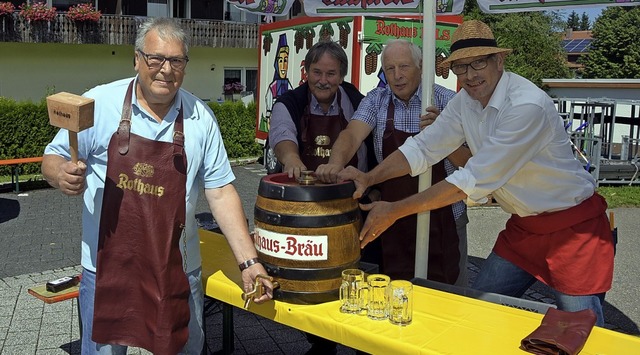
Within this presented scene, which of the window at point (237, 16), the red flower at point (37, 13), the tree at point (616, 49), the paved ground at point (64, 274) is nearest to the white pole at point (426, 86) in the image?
the paved ground at point (64, 274)

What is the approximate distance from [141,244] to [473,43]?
1.42 m

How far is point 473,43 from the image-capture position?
8.11 ft

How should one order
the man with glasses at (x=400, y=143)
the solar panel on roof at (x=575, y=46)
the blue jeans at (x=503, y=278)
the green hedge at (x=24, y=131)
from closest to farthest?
1. the blue jeans at (x=503, y=278)
2. the man with glasses at (x=400, y=143)
3. the green hedge at (x=24, y=131)
4. the solar panel on roof at (x=575, y=46)

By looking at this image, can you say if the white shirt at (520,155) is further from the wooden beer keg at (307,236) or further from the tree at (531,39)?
the tree at (531,39)

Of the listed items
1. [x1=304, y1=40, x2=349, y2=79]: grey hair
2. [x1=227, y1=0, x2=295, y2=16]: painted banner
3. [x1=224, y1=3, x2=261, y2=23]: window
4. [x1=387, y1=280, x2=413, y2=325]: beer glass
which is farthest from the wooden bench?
[x1=224, y1=3, x2=261, y2=23]: window

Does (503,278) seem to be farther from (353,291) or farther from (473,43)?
(473,43)

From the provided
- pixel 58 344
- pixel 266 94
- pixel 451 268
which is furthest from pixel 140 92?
pixel 266 94

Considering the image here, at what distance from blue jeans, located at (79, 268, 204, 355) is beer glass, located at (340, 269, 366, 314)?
2.01 feet

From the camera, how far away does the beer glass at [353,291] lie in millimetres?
2344

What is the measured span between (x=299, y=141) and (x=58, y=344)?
2.13 m

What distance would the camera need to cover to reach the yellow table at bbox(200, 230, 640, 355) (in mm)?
2059

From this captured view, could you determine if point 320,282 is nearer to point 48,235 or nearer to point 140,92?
point 140,92

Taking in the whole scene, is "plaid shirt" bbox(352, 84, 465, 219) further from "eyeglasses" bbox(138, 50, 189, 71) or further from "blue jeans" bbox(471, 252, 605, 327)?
"eyeglasses" bbox(138, 50, 189, 71)

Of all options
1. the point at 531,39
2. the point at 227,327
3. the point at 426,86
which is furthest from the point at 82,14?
the point at 531,39
